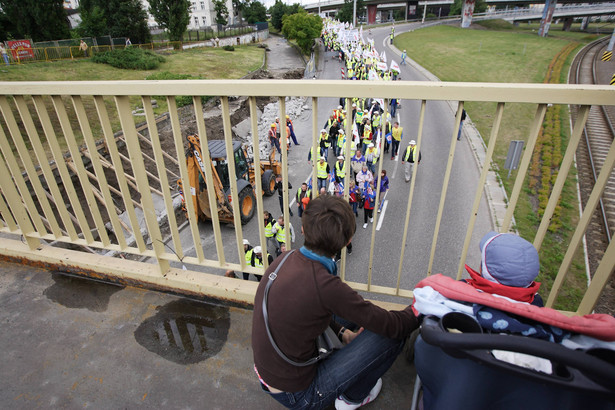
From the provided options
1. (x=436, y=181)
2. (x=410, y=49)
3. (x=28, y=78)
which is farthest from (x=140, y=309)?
(x=410, y=49)

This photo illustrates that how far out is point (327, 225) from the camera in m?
1.53

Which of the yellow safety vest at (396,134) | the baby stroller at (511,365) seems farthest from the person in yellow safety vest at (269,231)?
the yellow safety vest at (396,134)

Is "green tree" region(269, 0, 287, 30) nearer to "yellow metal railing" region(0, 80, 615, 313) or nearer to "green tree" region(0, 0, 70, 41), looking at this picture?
"green tree" region(0, 0, 70, 41)

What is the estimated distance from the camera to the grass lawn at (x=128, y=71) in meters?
19.8

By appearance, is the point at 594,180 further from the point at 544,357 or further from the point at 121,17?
the point at 121,17

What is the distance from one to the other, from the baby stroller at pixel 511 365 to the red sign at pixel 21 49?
34341 mm

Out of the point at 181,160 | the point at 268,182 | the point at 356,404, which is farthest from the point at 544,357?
the point at 268,182

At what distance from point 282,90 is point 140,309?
6.33ft

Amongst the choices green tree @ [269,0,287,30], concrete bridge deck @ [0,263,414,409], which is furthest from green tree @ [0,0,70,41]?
green tree @ [269,0,287,30]

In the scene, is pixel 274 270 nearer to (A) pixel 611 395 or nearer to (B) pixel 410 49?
(A) pixel 611 395

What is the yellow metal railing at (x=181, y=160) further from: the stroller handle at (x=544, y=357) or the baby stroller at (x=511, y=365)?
the stroller handle at (x=544, y=357)

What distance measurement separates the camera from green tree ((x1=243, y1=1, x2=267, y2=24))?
232ft

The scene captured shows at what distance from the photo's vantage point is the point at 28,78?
70.6 ft

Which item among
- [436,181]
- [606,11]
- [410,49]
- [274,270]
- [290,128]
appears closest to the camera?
[274,270]
